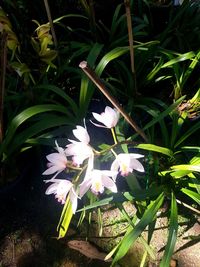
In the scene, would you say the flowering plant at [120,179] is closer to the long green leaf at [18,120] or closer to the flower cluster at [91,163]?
the flower cluster at [91,163]

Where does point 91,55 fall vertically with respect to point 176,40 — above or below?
above

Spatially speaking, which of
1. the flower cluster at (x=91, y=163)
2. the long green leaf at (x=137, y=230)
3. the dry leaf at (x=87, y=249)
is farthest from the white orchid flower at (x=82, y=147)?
the dry leaf at (x=87, y=249)

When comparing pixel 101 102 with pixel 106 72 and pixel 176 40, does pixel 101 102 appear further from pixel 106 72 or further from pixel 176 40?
pixel 176 40

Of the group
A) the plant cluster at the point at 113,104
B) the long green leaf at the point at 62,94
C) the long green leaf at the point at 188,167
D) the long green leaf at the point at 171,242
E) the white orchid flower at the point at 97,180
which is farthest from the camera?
the long green leaf at the point at 62,94

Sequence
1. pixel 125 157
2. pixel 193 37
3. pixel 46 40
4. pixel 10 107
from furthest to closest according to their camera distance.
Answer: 1. pixel 193 37
2. pixel 10 107
3. pixel 46 40
4. pixel 125 157

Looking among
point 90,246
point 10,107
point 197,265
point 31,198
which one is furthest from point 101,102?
point 197,265

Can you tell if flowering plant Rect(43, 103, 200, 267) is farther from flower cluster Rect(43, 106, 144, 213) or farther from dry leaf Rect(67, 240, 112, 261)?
dry leaf Rect(67, 240, 112, 261)

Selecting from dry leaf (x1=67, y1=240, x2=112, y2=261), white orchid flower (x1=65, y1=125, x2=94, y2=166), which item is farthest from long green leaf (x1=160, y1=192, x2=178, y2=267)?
white orchid flower (x1=65, y1=125, x2=94, y2=166)

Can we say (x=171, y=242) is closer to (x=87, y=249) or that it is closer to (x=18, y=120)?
(x=87, y=249)
